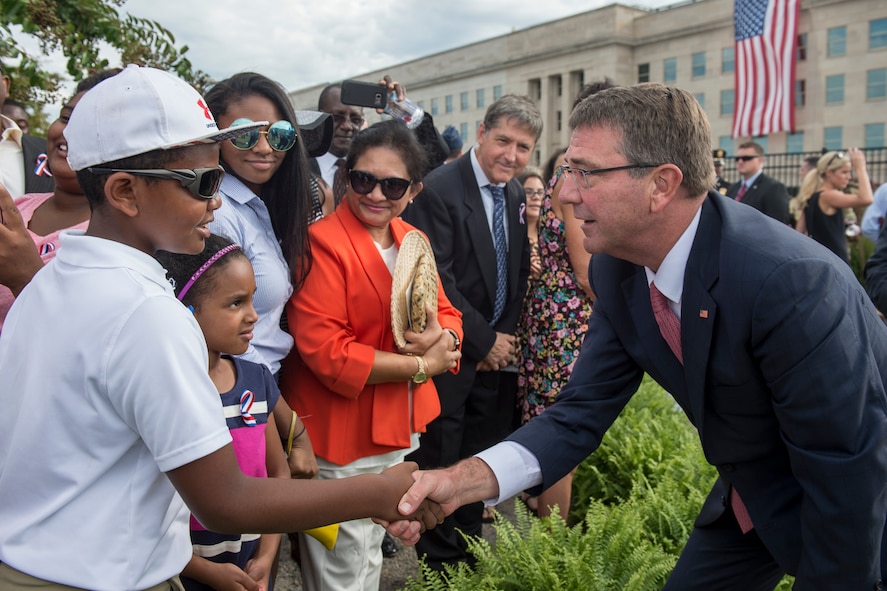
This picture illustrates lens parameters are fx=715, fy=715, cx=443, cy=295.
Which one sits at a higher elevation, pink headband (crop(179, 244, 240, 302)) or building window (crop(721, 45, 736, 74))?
building window (crop(721, 45, 736, 74))

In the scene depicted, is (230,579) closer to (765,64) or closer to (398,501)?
(398,501)

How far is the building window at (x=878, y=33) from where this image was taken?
39.3 metres

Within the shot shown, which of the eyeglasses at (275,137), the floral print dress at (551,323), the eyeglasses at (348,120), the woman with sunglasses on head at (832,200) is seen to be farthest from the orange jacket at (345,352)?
the woman with sunglasses on head at (832,200)

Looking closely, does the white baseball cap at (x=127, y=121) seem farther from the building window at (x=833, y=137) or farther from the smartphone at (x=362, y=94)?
the building window at (x=833, y=137)

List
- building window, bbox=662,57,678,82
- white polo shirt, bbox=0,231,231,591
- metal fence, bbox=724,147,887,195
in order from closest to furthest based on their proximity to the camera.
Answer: white polo shirt, bbox=0,231,231,591 < metal fence, bbox=724,147,887,195 < building window, bbox=662,57,678,82

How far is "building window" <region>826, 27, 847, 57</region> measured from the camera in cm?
4047

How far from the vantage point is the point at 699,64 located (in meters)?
48.2

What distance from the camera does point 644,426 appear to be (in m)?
5.14

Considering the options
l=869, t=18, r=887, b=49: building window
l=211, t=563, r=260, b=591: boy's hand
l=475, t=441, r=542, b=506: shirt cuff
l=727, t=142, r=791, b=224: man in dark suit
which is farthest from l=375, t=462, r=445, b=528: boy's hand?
l=869, t=18, r=887, b=49: building window

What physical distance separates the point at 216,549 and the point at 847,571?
195 cm

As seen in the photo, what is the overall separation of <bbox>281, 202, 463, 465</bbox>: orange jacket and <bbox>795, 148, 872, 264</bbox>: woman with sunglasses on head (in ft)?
25.3

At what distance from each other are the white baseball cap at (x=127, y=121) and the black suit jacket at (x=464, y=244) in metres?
2.62

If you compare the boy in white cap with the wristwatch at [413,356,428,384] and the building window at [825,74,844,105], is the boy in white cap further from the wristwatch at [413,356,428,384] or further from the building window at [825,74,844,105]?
the building window at [825,74,844,105]

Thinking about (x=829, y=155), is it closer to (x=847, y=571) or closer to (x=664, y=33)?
(x=847, y=571)
